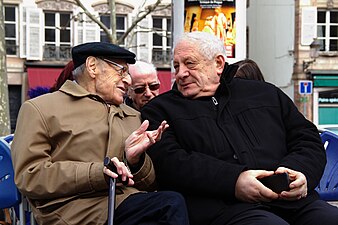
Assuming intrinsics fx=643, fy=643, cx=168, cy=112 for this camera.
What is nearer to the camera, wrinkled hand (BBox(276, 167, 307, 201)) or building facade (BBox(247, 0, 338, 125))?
wrinkled hand (BBox(276, 167, 307, 201))

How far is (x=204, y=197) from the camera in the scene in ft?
10.7

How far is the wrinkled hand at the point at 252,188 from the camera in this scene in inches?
124

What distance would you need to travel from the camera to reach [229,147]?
3373 millimetres

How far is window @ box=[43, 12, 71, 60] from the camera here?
2697 centimetres

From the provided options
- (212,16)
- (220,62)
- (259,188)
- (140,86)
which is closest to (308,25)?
(212,16)

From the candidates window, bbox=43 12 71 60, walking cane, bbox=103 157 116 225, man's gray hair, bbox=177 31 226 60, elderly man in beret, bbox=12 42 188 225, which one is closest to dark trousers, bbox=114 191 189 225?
elderly man in beret, bbox=12 42 188 225

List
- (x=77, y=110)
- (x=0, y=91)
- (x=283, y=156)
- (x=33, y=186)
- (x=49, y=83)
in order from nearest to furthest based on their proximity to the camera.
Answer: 1. (x=33, y=186)
2. (x=77, y=110)
3. (x=283, y=156)
4. (x=0, y=91)
5. (x=49, y=83)

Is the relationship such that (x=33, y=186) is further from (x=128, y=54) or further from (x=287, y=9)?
(x=287, y=9)

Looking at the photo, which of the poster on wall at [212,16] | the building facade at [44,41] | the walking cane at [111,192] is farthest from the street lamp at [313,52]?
the walking cane at [111,192]

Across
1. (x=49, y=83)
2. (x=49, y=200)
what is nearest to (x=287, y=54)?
(x=49, y=83)

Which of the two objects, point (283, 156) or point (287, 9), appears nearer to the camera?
point (283, 156)

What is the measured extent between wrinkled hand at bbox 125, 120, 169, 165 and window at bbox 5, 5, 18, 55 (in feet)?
81.0

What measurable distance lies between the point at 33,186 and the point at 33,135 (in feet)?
0.79

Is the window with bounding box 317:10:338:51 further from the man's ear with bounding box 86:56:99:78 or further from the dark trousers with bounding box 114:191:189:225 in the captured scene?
the dark trousers with bounding box 114:191:189:225
